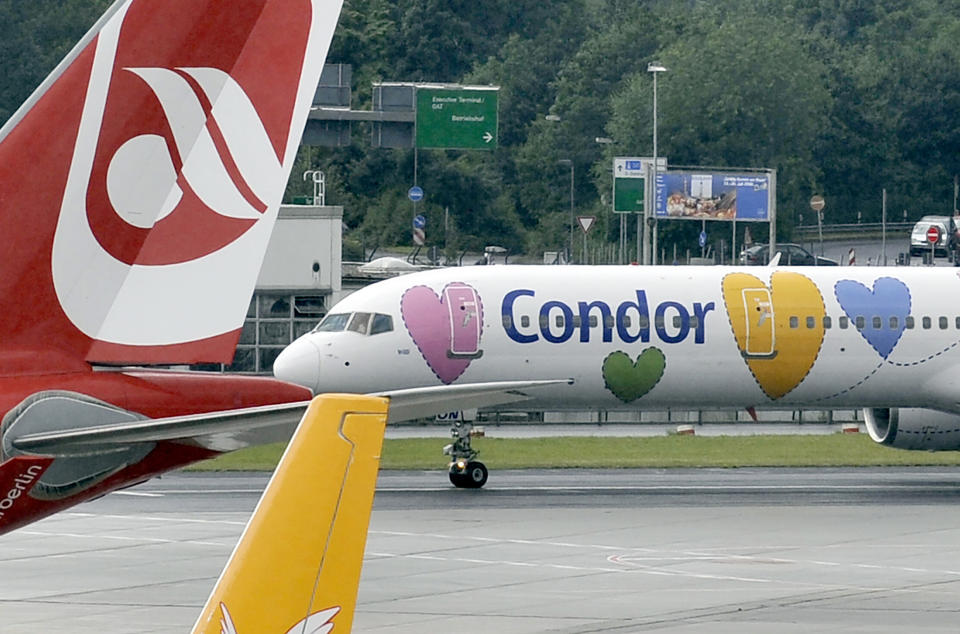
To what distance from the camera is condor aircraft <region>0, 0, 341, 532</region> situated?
1170cm

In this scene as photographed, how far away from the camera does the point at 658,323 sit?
3056 cm

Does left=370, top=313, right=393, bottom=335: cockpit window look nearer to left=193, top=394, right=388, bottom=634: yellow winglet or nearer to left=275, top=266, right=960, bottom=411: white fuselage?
left=275, top=266, right=960, bottom=411: white fuselage

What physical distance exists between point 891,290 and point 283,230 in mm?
18566

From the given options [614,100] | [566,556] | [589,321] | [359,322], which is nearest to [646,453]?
[589,321]

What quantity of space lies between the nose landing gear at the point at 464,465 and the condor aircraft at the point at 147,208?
59.0ft

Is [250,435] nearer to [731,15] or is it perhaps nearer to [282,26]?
[282,26]

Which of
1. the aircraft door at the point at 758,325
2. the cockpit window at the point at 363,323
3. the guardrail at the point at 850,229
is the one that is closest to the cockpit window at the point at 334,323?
the cockpit window at the point at 363,323

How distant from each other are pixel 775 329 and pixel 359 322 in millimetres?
6897

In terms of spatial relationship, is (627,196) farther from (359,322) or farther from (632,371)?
(359,322)

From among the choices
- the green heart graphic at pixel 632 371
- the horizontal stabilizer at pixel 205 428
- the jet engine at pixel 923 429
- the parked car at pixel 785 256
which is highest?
the horizontal stabilizer at pixel 205 428

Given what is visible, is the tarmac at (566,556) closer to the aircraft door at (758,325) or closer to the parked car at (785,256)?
the aircraft door at (758,325)

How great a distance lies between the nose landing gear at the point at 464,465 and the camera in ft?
99.1

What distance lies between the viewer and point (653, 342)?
3056cm

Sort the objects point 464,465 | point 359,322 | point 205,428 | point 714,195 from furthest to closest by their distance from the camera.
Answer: point 714,195
point 359,322
point 464,465
point 205,428
